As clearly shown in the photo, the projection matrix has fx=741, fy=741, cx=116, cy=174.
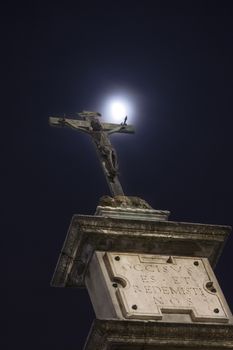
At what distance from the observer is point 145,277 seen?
31.5ft

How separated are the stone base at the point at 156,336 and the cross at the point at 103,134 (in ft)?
10.3

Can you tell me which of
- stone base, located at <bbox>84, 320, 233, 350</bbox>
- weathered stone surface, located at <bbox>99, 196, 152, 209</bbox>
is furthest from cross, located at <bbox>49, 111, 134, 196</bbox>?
stone base, located at <bbox>84, 320, 233, 350</bbox>

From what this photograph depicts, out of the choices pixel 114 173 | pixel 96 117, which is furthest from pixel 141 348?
pixel 96 117

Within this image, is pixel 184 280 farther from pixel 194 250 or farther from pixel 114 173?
pixel 114 173

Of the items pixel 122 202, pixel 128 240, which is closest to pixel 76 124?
pixel 122 202

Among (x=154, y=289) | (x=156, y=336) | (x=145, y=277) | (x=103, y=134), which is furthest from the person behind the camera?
(x=103, y=134)

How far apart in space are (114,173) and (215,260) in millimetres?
2234

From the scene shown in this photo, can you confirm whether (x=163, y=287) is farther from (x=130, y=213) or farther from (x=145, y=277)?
(x=130, y=213)

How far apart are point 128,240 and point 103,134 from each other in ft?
10.1

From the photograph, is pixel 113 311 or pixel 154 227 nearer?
pixel 113 311

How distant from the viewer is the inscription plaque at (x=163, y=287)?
30.1 feet

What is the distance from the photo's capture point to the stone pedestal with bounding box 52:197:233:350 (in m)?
8.62

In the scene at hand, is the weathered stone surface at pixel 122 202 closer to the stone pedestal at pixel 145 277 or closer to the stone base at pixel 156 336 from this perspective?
the stone pedestal at pixel 145 277

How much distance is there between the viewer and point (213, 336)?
8.81 m
